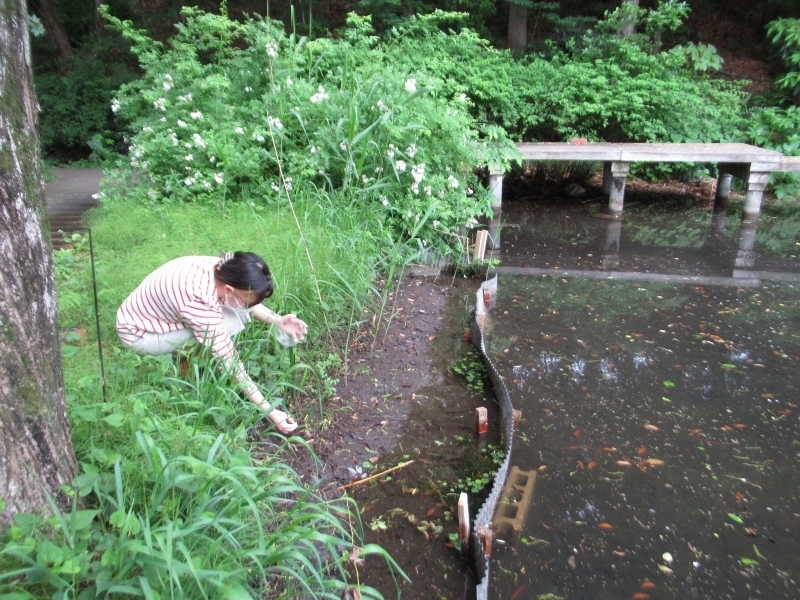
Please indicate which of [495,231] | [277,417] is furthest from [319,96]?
[277,417]

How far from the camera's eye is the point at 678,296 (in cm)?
568

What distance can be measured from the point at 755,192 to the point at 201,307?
8.23 meters

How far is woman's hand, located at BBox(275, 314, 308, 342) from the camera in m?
3.25

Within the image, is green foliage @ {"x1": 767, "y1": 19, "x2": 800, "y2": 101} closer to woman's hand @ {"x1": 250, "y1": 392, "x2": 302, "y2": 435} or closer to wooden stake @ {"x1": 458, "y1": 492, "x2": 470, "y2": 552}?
wooden stake @ {"x1": 458, "y1": 492, "x2": 470, "y2": 552}

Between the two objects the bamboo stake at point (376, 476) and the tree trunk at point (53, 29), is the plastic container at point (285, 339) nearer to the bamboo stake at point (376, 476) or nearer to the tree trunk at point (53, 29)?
the bamboo stake at point (376, 476)

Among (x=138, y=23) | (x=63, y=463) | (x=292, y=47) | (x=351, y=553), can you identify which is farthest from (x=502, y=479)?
(x=138, y=23)

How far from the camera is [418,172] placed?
17.8 ft

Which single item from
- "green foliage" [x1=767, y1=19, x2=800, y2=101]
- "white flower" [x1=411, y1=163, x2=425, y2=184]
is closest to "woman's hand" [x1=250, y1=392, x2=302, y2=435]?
"white flower" [x1=411, y1=163, x2=425, y2=184]

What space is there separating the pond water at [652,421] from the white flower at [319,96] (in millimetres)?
2380

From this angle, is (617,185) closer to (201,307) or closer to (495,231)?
(495,231)

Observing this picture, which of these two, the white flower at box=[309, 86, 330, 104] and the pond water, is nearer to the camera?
the pond water

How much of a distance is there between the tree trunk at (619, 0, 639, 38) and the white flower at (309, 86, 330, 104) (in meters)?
7.64

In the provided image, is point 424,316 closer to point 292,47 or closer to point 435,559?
point 435,559

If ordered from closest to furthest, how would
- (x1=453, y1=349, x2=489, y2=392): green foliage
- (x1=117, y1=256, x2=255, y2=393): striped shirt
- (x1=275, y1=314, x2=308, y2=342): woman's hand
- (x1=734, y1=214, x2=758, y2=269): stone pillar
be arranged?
(x1=117, y1=256, x2=255, y2=393): striped shirt, (x1=275, y1=314, x2=308, y2=342): woman's hand, (x1=453, y1=349, x2=489, y2=392): green foliage, (x1=734, y1=214, x2=758, y2=269): stone pillar
